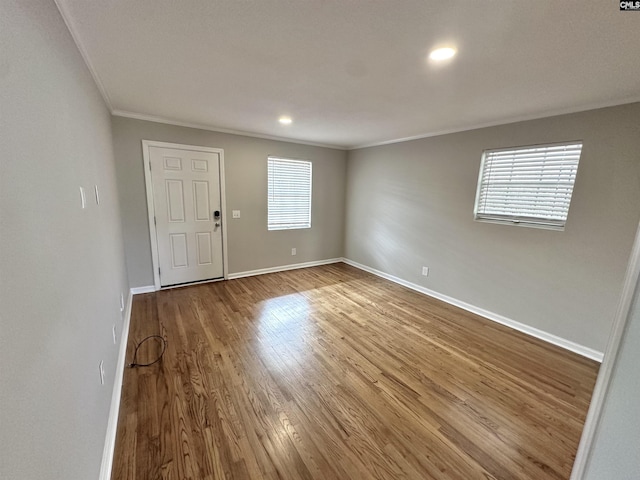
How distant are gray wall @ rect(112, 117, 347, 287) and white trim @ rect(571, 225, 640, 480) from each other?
13.6 feet

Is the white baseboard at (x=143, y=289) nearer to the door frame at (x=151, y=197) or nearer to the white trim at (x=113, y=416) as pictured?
the door frame at (x=151, y=197)

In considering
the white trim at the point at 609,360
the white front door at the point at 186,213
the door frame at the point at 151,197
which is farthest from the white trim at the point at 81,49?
the white trim at the point at 609,360

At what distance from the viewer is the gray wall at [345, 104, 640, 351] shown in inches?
90.1

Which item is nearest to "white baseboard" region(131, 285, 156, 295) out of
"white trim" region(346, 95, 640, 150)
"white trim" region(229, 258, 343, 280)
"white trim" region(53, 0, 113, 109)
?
"white trim" region(229, 258, 343, 280)

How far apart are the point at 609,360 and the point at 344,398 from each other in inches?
63.0

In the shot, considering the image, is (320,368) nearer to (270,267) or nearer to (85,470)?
(85,470)

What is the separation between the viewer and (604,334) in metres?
2.41

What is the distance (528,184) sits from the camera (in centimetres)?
283

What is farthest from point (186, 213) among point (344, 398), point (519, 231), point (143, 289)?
point (519, 231)

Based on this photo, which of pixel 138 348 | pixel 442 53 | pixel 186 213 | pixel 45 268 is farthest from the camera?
pixel 186 213

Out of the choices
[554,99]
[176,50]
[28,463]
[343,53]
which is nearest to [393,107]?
[343,53]

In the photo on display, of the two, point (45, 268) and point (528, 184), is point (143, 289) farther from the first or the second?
point (528, 184)

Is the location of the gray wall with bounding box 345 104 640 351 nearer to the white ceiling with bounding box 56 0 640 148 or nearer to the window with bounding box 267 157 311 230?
the white ceiling with bounding box 56 0 640 148

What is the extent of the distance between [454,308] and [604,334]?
136 centimetres
